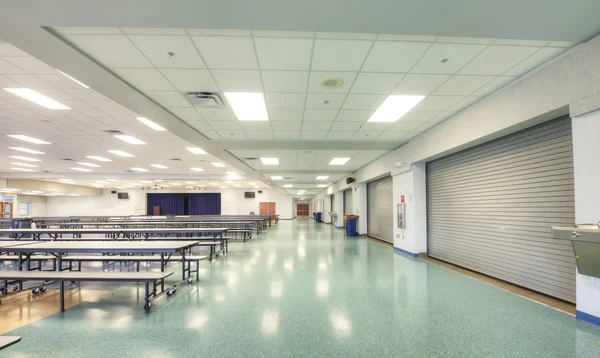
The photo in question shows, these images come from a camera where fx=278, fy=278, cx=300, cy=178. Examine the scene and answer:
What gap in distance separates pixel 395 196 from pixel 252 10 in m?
7.32

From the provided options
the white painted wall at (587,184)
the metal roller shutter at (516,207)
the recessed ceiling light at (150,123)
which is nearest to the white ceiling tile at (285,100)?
the recessed ceiling light at (150,123)

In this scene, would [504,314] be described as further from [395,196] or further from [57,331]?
[395,196]

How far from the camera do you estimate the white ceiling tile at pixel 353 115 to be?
5.27m

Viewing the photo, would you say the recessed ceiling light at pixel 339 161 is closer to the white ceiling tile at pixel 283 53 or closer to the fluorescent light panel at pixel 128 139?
the fluorescent light panel at pixel 128 139

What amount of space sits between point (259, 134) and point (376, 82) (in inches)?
141

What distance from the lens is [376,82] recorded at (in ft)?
13.3

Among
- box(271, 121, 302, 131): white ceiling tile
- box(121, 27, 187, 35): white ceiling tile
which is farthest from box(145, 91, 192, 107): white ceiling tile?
box(271, 121, 302, 131): white ceiling tile

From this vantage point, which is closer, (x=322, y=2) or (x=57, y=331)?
(x=322, y=2)

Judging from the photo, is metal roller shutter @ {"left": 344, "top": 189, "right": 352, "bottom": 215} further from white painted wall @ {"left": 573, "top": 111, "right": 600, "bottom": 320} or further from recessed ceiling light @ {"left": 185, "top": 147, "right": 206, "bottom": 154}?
white painted wall @ {"left": 573, "top": 111, "right": 600, "bottom": 320}

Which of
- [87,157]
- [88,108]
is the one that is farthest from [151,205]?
[88,108]

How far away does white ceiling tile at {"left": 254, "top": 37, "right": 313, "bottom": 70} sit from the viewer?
119 inches

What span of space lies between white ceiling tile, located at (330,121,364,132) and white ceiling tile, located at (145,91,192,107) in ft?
9.92

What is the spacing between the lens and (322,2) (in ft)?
7.27

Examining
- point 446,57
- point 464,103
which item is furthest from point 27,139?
point 464,103
